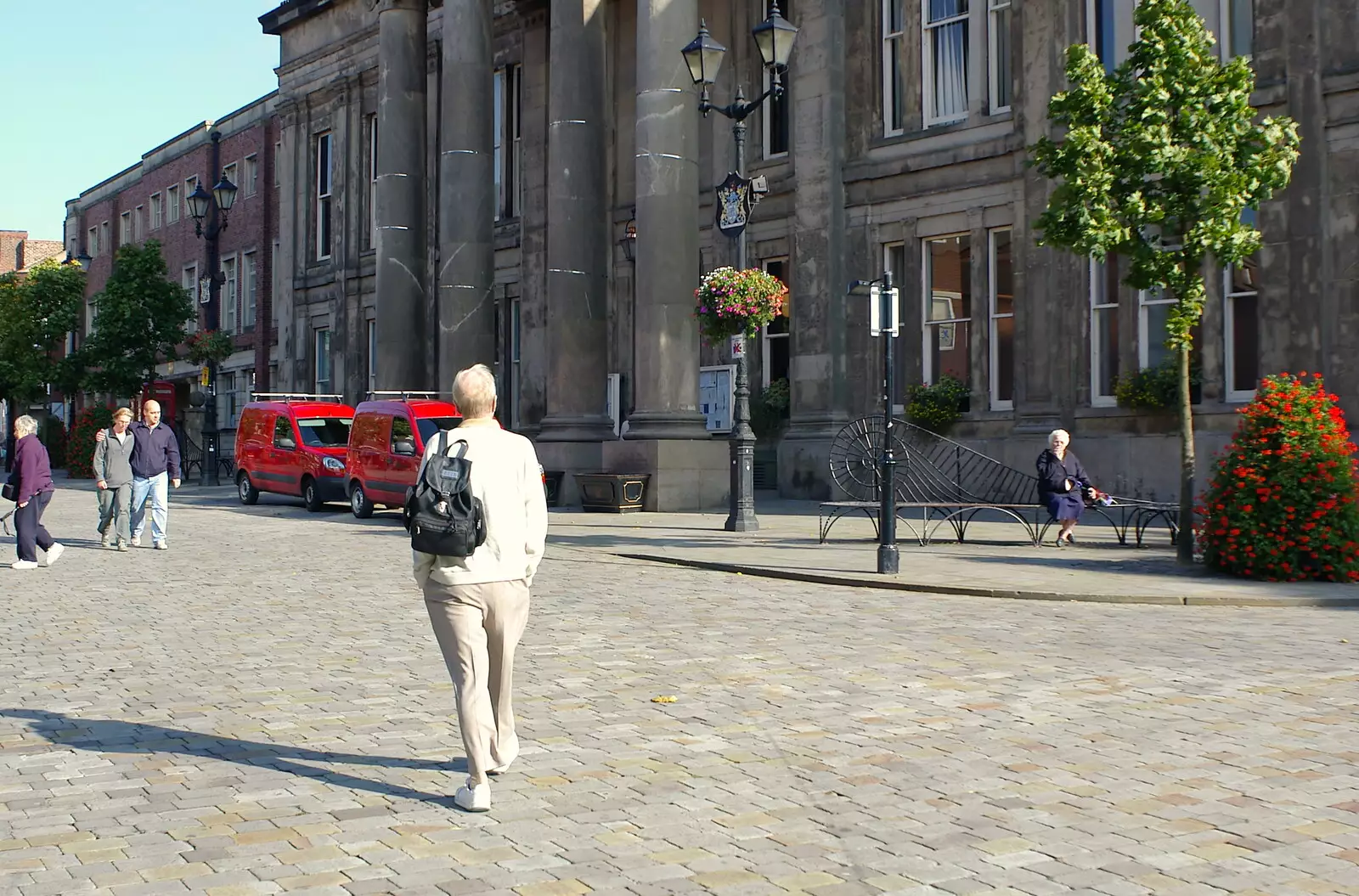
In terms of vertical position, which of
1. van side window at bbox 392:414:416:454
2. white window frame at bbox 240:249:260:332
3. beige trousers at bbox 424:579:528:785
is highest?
white window frame at bbox 240:249:260:332

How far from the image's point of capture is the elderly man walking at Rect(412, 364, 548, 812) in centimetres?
584

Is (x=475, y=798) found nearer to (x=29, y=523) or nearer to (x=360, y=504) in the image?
(x=29, y=523)

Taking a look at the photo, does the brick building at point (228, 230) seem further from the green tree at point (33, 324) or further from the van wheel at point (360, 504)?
the van wheel at point (360, 504)

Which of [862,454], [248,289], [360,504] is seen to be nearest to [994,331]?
[862,454]

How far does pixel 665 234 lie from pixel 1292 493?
13474 mm

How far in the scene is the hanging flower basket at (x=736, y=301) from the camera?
19781 millimetres

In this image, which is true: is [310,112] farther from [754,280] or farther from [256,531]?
[754,280]

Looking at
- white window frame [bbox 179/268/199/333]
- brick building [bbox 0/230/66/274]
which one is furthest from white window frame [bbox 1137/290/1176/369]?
brick building [bbox 0/230/66/274]

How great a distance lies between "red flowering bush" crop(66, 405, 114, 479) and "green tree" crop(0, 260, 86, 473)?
6.76 meters

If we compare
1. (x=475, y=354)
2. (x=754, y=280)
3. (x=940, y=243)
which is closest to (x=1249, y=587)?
(x=754, y=280)

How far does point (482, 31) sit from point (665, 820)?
1083 inches

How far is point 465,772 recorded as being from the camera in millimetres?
6332

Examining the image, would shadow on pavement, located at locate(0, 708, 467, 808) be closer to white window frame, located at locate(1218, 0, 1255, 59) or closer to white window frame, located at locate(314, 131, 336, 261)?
white window frame, located at locate(1218, 0, 1255, 59)

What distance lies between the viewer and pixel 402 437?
2511 cm
